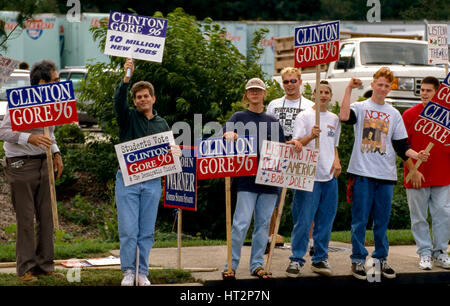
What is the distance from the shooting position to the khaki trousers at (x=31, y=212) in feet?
24.6

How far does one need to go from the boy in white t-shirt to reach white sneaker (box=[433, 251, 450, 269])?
1.47m

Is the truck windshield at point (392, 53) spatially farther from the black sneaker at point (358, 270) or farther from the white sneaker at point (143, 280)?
the white sneaker at point (143, 280)

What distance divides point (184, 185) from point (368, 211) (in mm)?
2009

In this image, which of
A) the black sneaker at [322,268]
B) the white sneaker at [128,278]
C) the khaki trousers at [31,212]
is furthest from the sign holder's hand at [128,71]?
the black sneaker at [322,268]

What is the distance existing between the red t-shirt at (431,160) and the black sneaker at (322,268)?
1.48 m

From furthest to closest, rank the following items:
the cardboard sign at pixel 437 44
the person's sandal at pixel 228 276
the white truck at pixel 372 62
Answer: the white truck at pixel 372 62 < the cardboard sign at pixel 437 44 < the person's sandal at pixel 228 276

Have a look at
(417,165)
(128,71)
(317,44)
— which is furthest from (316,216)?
(128,71)

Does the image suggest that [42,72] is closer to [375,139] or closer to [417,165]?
[375,139]

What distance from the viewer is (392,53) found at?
16.5 meters

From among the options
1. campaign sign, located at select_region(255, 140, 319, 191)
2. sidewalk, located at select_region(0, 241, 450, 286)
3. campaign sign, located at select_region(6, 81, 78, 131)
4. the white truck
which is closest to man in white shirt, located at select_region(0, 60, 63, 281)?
campaign sign, located at select_region(6, 81, 78, 131)

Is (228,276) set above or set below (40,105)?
below

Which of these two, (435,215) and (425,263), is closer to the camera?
(425,263)

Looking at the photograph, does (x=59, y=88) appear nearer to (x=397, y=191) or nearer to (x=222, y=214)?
(x=222, y=214)

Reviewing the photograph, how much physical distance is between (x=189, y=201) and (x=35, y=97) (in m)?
1.95
